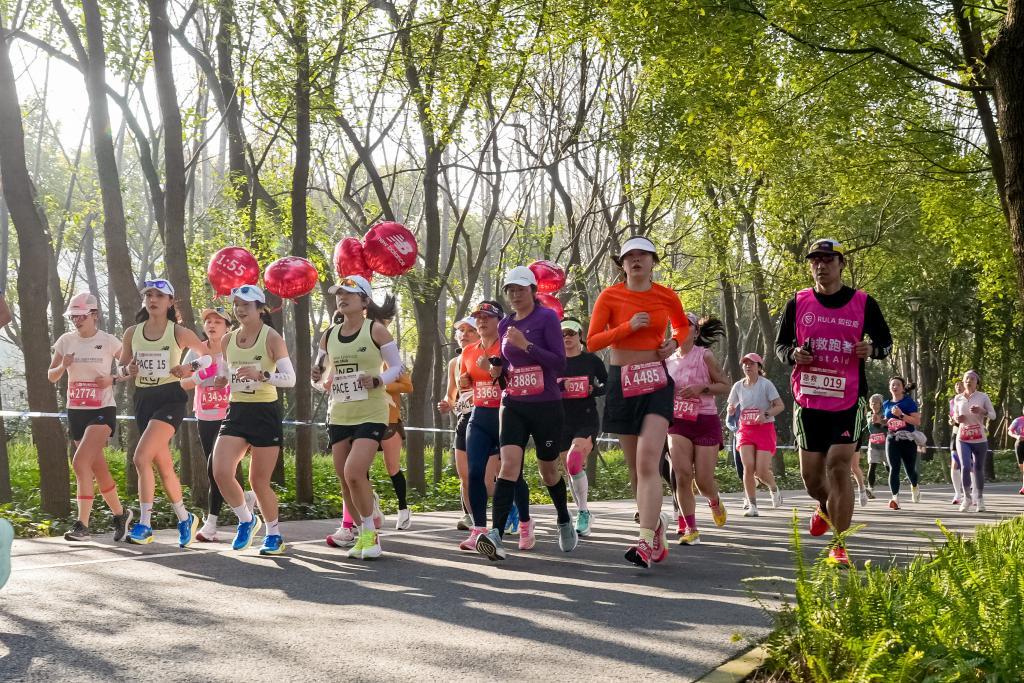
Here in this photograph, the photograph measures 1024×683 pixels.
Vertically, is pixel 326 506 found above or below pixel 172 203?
below

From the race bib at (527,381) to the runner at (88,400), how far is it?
3679mm

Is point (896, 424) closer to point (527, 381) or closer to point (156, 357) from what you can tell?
point (527, 381)

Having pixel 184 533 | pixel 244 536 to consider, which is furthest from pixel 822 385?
pixel 184 533

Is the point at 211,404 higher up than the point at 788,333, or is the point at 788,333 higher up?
the point at 788,333

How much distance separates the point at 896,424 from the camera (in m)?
17.5

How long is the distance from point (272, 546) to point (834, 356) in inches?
175

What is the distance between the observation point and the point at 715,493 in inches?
439

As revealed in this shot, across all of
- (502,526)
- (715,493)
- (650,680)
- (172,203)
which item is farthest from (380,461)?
(650,680)

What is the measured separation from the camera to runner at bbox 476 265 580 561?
8.59 metres

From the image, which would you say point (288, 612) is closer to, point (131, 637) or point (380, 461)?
point (131, 637)

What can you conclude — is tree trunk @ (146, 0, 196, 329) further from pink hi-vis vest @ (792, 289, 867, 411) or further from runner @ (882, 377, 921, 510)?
runner @ (882, 377, 921, 510)

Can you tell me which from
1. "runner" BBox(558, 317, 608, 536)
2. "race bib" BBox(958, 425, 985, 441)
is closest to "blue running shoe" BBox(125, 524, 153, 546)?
"runner" BBox(558, 317, 608, 536)

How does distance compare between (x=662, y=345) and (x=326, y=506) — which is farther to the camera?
(x=326, y=506)

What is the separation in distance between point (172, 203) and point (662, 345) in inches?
301
